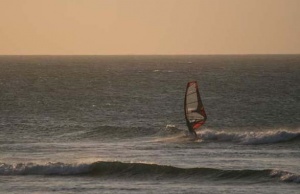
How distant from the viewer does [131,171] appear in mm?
50656

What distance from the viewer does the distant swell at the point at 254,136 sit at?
60.8m

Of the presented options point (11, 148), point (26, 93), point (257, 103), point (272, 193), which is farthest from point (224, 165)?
point (26, 93)

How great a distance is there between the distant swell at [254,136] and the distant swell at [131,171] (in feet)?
37.3

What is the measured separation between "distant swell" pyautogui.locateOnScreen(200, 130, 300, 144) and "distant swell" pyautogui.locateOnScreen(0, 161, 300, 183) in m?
11.4

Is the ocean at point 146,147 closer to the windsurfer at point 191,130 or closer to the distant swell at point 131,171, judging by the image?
the distant swell at point 131,171

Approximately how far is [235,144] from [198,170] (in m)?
11.1

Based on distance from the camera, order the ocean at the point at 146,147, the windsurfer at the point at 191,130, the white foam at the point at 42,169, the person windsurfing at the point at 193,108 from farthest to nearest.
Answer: the windsurfer at the point at 191,130 < the person windsurfing at the point at 193,108 < the white foam at the point at 42,169 < the ocean at the point at 146,147

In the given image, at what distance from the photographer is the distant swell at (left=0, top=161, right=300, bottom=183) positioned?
4828cm

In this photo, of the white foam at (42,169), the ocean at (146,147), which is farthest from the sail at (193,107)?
the white foam at (42,169)

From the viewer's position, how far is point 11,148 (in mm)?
58844

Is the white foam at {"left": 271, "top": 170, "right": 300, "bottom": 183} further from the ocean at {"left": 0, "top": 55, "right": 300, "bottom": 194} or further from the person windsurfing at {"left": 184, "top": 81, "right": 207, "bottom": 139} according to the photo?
the person windsurfing at {"left": 184, "top": 81, "right": 207, "bottom": 139}

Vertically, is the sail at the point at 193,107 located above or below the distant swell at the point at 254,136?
above

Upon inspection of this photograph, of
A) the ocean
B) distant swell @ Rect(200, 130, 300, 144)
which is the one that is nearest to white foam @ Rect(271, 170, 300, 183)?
the ocean

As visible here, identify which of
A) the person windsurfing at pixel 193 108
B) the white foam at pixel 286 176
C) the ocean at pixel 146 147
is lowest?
the ocean at pixel 146 147
